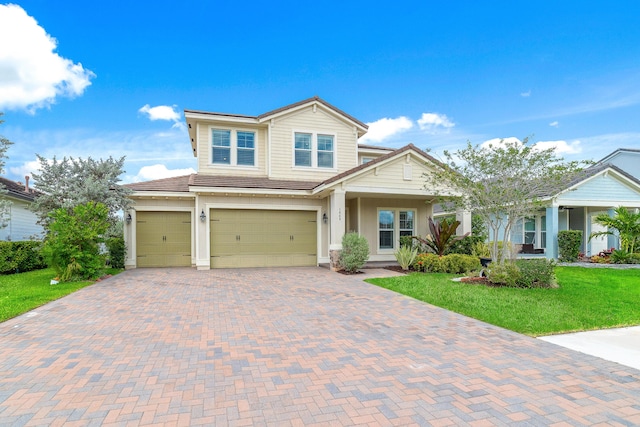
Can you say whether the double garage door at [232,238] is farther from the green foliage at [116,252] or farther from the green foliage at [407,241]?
the green foliage at [407,241]

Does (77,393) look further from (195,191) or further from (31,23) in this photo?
(31,23)

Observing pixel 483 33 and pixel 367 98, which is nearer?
pixel 483 33

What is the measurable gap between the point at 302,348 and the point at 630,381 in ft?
12.3

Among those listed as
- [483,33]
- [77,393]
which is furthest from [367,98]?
[77,393]

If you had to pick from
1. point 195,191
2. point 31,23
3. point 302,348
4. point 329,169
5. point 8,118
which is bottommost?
point 302,348

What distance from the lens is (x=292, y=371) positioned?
151 inches

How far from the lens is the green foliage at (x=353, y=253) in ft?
38.6

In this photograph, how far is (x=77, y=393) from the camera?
3305 mm

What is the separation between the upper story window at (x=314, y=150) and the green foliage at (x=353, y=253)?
4514mm

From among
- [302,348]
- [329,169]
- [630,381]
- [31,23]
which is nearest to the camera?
[630,381]

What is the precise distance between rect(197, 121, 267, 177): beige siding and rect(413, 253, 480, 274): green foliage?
773cm

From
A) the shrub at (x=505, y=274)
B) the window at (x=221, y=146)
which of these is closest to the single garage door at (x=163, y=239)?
the window at (x=221, y=146)

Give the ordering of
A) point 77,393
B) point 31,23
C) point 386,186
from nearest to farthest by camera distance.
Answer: point 77,393
point 31,23
point 386,186

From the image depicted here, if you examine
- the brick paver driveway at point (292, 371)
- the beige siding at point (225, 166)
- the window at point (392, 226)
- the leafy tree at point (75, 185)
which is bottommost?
the brick paver driveway at point (292, 371)
